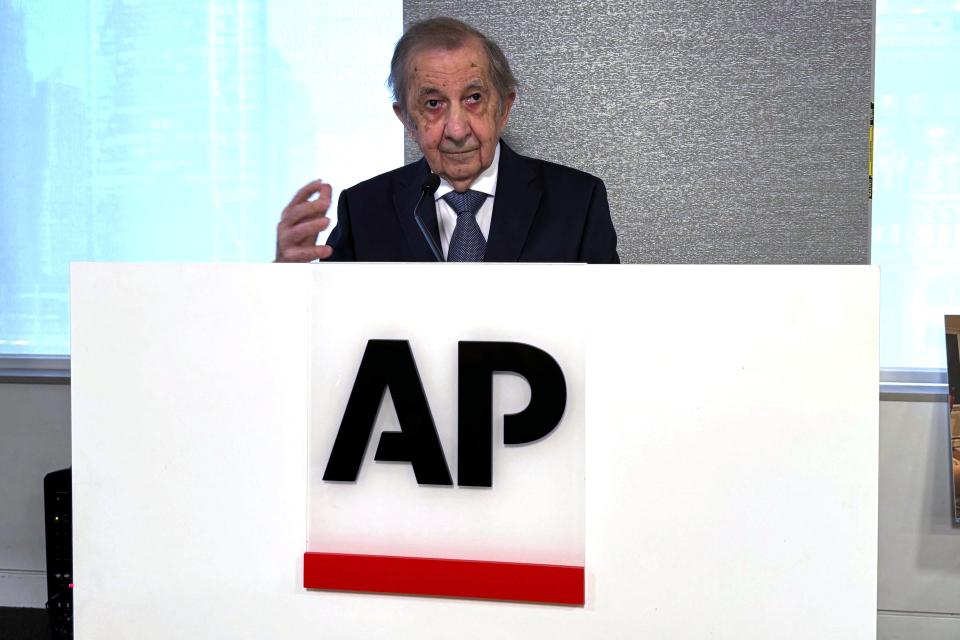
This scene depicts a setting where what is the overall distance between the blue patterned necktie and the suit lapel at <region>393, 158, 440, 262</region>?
0.14ft

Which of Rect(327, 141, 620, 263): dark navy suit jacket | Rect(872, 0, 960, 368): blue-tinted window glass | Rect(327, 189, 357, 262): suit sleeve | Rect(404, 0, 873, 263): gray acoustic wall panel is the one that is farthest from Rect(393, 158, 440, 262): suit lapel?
Rect(872, 0, 960, 368): blue-tinted window glass

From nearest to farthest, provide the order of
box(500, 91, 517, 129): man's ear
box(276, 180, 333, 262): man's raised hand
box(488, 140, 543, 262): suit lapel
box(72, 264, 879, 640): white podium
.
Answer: box(72, 264, 879, 640): white podium, box(276, 180, 333, 262): man's raised hand, box(488, 140, 543, 262): suit lapel, box(500, 91, 517, 129): man's ear

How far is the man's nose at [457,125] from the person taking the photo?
1.78 metres

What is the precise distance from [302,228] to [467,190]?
64 centimetres

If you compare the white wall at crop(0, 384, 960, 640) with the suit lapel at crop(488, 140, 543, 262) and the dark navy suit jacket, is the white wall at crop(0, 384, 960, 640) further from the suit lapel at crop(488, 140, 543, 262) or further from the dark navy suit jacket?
the suit lapel at crop(488, 140, 543, 262)

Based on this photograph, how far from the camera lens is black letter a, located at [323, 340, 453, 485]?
104 cm

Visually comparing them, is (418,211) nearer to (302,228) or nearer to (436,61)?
(436,61)

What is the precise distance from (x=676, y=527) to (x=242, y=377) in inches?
23.4

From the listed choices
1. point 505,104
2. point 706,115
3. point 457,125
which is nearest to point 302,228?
point 457,125

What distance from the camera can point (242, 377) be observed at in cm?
108

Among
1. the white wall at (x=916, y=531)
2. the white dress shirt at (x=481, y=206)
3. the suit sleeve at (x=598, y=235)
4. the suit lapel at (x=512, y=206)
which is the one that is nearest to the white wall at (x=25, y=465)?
the white dress shirt at (x=481, y=206)

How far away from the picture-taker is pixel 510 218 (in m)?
1.79

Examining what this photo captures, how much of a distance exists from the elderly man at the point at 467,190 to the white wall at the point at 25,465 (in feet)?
5.16

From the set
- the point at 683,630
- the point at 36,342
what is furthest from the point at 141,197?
the point at 683,630
